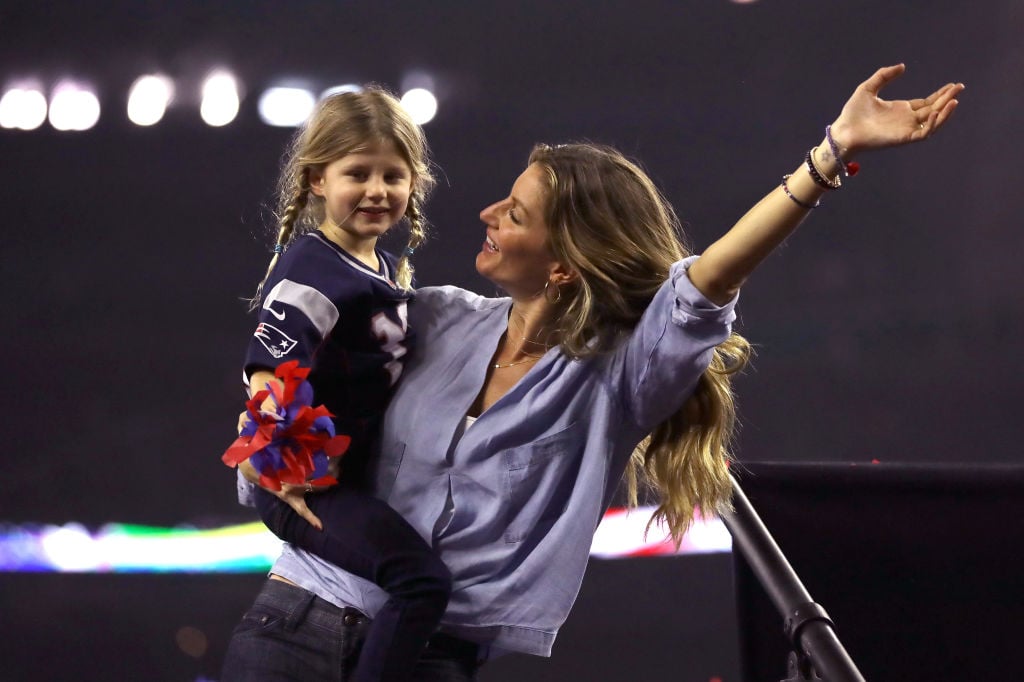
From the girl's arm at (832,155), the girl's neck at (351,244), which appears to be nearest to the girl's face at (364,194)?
the girl's neck at (351,244)

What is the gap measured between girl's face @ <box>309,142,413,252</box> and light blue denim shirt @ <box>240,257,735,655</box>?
36cm

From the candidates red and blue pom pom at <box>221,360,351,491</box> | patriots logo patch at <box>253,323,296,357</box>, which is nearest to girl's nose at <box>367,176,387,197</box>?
patriots logo patch at <box>253,323,296,357</box>

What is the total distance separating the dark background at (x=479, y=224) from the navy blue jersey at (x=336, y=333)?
1808 millimetres

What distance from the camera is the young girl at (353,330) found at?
147cm

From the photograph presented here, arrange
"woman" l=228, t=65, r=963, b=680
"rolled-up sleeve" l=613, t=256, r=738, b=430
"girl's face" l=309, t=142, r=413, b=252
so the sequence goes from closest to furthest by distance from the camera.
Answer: "rolled-up sleeve" l=613, t=256, r=738, b=430
"woman" l=228, t=65, r=963, b=680
"girl's face" l=309, t=142, r=413, b=252

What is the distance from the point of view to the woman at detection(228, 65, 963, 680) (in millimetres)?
1490

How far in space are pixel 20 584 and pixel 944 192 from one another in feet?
10.6

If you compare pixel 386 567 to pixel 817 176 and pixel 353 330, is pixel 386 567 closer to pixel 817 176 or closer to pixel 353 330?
pixel 353 330

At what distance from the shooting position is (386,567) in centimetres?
148

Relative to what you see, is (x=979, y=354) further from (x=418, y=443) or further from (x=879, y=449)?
(x=418, y=443)

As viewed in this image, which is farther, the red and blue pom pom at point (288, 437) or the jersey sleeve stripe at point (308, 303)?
the jersey sleeve stripe at point (308, 303)

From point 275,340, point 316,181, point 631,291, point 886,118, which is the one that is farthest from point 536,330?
point 886,118

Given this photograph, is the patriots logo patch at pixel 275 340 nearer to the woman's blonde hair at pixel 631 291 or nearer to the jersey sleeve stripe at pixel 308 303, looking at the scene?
the jersey sleeve stripe at pixel 308 303

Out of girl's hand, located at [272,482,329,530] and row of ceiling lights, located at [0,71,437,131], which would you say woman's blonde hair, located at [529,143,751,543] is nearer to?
girl's hand, located at [272,482,329,530]
